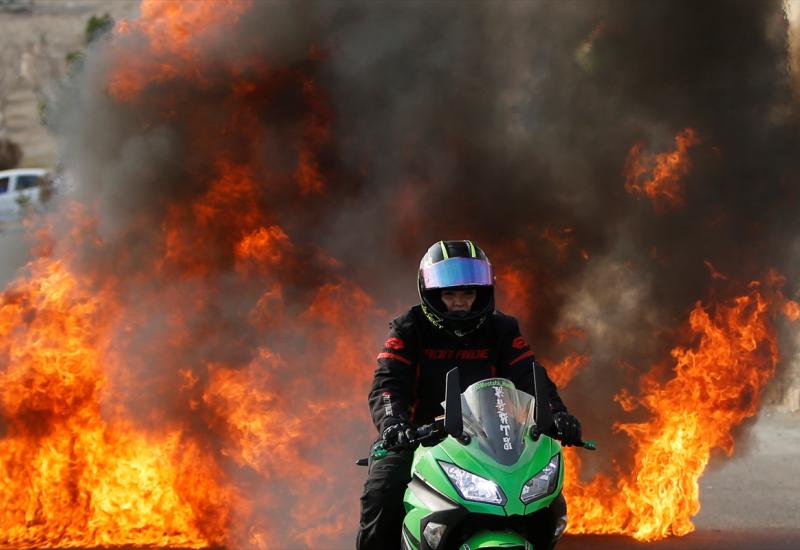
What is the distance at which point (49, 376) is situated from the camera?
30.8 ft

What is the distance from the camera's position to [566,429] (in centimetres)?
467

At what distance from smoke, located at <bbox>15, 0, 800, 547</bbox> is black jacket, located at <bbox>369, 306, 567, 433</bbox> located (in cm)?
397

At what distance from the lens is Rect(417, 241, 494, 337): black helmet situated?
518 centimetres

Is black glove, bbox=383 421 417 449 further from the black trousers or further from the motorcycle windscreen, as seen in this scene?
the black trousers

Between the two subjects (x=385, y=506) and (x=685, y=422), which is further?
(x=685, y=422)

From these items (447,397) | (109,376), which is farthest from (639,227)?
(447,397)

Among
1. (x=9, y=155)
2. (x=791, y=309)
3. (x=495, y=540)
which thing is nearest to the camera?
(x=495, y=540)

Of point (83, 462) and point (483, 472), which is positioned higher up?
point (83, 462)

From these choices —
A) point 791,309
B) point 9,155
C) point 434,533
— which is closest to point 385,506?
point 434,533

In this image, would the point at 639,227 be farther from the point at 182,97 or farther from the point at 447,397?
the point at 447,397

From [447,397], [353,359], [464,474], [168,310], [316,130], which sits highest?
[316,130]

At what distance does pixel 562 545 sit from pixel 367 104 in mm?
4368

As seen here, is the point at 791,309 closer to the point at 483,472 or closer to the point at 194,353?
the point at 194,353

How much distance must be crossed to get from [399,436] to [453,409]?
1.09ft
